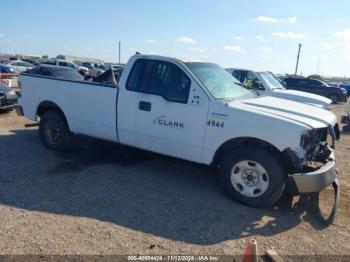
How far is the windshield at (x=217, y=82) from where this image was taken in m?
5.00

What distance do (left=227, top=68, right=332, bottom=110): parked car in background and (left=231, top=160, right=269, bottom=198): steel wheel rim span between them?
668cm

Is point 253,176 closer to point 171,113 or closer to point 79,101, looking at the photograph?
point 171,113

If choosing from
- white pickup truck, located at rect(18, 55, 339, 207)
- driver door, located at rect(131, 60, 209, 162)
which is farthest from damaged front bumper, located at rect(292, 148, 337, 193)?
driver door, located at rect(131, 60, 209, 162)

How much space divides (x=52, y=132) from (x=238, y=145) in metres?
3.89

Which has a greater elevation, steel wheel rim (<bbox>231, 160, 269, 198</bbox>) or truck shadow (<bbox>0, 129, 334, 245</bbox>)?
steel wheel rim (<bbox>231, 160, 269, 198</bbox>)

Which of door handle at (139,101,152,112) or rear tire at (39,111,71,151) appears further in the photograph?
rear tire at (39,111,71,151)

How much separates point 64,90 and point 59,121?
2.09 ft

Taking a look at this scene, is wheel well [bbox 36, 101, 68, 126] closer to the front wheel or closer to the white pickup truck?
the white pickup truck

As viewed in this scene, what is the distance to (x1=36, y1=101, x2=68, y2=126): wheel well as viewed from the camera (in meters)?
6.65

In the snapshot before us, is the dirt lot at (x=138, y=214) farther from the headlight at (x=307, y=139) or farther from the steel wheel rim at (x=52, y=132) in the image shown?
the headlight at (x=307, y=139)

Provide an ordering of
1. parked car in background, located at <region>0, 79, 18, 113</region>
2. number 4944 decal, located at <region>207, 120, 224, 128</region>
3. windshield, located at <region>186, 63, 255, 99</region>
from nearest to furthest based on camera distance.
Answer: number 4944 decal, located at <region>207, 120, 224, 128</region> → windshield, located at <region>186, 63, 255, 99</region> → parked car in background, located at <region>0, 79, 18, 113</region>

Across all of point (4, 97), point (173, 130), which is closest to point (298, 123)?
point (173, 130)

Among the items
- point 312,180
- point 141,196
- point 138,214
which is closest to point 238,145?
point 312,180

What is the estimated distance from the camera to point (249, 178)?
182 inches
